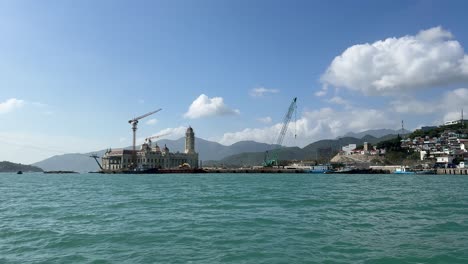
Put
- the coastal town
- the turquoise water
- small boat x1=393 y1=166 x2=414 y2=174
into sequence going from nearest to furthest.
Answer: the turquoise water → small boat x1=393 y1=166 x2=414 y2=174 → the coastal town

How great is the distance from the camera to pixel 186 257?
12781mm

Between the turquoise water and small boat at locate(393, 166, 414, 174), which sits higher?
the turquoise water

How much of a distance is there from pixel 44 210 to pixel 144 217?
8.82 metres

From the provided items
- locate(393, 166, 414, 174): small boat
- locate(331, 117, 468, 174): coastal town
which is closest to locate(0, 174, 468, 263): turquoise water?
locate(393, 166, 414, 174): small boat

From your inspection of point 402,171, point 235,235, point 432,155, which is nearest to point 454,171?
point 402,171

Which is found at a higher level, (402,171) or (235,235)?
(235,235)

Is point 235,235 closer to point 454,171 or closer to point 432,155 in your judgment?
point 454,171

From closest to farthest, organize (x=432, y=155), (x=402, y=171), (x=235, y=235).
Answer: (x=235, y=235), (x=402, y=171), (x=432, y=155)

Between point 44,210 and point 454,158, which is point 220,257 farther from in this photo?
point 454,158

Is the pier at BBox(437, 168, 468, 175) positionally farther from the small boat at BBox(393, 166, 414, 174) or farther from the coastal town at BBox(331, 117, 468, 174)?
the small boat at BBox(393, 166, 414, 174)

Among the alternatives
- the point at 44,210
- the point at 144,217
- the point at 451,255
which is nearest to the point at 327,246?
the point at 451,255

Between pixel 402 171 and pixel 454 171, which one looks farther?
pixel 402 171

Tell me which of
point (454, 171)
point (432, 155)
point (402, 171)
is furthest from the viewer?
point (432, 155)

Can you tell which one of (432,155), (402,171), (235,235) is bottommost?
(402,171)
